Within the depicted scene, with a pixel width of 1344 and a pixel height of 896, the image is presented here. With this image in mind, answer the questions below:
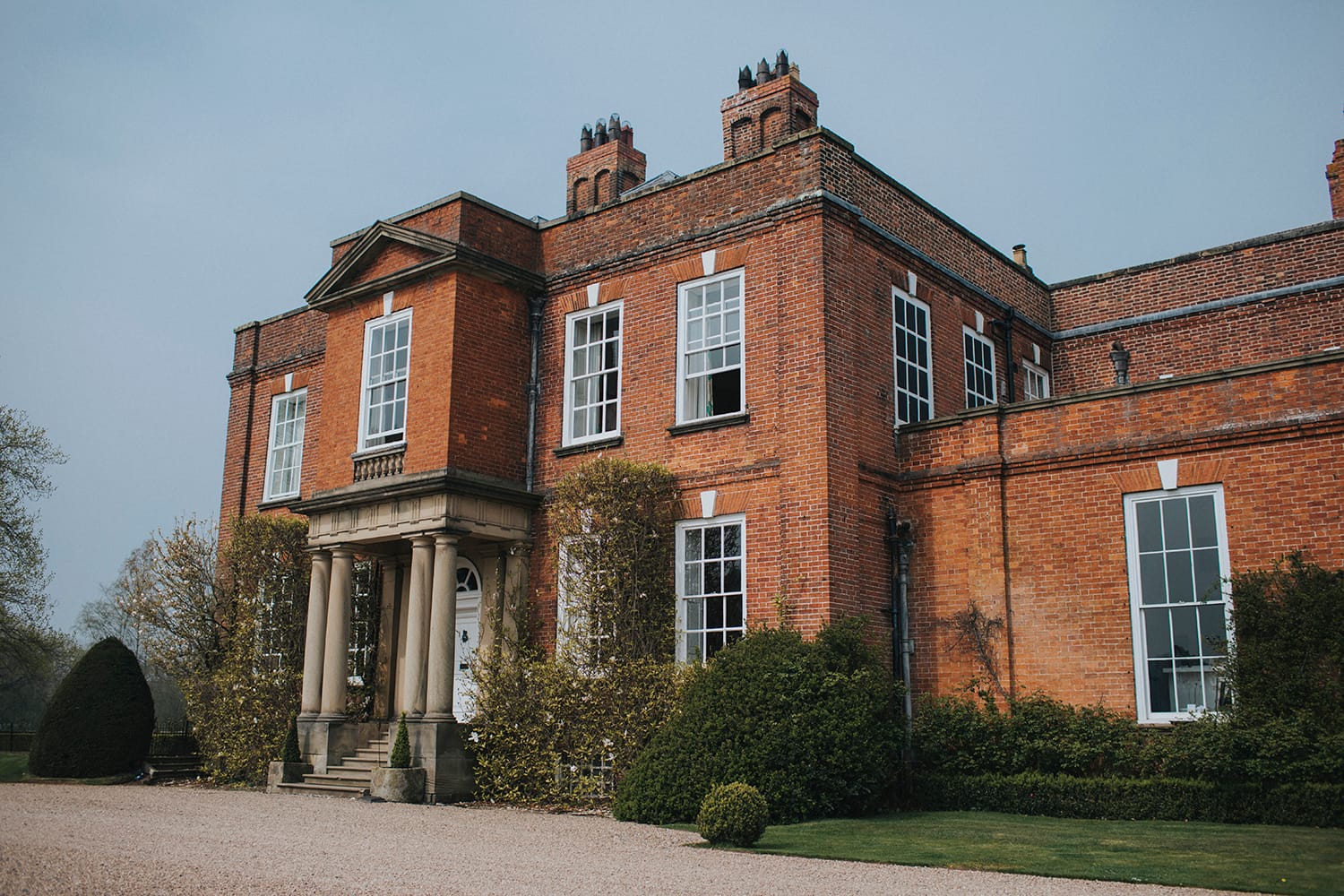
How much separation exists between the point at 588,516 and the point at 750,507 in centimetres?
239

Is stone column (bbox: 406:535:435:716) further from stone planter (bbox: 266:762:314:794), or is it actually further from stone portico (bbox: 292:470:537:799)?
stone planter (bbox: 266:762:314:794)

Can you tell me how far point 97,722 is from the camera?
20.9 m

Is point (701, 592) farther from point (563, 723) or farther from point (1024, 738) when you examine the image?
point (1024, 738)

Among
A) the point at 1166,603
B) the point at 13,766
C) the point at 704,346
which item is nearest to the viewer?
the point at 1166,603

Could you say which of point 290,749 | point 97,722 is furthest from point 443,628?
point 97,722

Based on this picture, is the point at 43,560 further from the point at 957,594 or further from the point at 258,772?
the point at 957,594

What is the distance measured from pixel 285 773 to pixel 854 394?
10623 mm

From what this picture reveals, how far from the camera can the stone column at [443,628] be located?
1667 cm

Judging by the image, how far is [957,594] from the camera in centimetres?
1588

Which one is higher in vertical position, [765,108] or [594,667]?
[765,108]

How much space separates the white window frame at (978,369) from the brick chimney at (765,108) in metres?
4.46

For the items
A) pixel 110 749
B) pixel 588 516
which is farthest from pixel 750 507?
pixel 110 749

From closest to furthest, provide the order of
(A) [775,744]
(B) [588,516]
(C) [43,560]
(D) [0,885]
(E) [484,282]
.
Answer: (D) [0,885] < (A) [775,744] < (B) [588,516] < (E) [484,282] < (C) [43,560]

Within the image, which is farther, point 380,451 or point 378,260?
point 378,260
